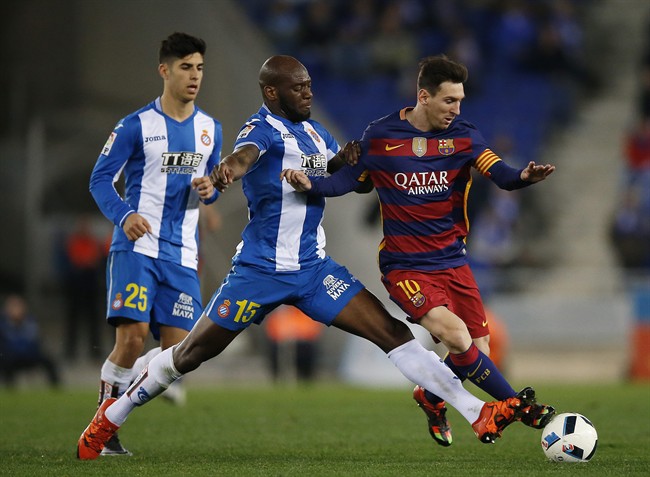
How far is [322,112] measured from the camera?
18828mm

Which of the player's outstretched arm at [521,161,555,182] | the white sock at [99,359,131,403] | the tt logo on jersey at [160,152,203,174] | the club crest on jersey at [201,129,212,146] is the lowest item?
the white sock at [99,359,131,403]

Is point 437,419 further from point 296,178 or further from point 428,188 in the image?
point 296,178

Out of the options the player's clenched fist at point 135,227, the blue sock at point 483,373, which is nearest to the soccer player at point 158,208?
the player's clenched fist at point 135,227

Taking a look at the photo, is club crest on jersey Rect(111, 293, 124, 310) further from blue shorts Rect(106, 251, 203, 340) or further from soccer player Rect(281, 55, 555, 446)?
soccer player Rect(281, 55, 555, 446)

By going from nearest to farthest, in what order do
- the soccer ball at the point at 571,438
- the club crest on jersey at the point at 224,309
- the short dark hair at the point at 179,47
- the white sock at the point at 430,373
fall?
the soccer ball at the point at 571,438 < the white sock at the point at 430,373 < the club crest on jersey at the point at 224,309 < the short dark hair at the point at 179,47

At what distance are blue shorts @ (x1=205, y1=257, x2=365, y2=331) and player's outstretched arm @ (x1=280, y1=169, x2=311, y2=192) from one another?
1.63 ft

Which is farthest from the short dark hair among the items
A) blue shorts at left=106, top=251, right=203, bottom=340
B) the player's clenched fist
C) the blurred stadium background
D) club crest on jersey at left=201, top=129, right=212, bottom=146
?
the blurred stadium background

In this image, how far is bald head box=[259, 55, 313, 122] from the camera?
22.2ft

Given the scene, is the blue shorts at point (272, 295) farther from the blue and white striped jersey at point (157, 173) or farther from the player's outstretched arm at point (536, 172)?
the player's outstretched arm at point (536, 172)

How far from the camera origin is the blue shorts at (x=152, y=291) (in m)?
7.13

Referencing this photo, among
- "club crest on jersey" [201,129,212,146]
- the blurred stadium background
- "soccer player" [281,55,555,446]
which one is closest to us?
"soccer player" [281,55,555,446]

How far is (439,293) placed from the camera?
6.70 meters

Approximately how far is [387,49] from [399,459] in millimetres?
14042

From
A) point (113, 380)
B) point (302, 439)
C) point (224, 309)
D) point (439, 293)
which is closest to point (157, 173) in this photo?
point (224, 309)
